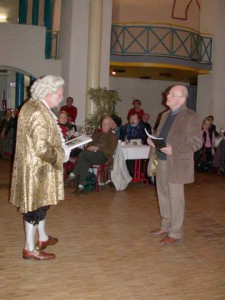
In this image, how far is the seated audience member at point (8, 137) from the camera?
400 inches

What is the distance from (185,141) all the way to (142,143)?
12.6 ft

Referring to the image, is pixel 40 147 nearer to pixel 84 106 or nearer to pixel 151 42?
pixel 84 106

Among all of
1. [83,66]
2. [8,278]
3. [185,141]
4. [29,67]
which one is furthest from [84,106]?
[8,278]

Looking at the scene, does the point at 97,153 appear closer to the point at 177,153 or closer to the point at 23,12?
the point at 177,153

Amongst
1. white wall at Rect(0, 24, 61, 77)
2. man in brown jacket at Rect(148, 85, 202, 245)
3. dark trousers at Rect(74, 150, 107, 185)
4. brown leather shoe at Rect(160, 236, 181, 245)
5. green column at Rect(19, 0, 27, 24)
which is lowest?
brown leather shoe at Rect(160, 236, 181, 245)

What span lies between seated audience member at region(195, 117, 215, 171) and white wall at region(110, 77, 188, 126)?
547 cm

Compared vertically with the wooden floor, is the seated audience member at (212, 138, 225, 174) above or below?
above

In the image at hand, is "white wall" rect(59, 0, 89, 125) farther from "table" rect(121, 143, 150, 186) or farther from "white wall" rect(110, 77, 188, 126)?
"table" rect(121, 143, 150, 186)

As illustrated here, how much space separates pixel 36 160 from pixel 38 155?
0.30 ft

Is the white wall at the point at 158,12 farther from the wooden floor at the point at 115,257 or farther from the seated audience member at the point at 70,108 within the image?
the wooden floor at the point at 115,257

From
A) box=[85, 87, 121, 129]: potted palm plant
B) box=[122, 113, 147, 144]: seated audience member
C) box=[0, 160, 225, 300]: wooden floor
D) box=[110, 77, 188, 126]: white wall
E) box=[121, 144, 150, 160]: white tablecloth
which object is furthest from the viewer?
box=[110, 77, 188, 126]: white wall

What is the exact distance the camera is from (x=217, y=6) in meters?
12.4

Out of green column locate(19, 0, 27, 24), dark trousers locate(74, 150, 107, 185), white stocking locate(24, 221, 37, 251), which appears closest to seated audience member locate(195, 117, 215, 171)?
dark trousers locate(74, 150, 107, 185)

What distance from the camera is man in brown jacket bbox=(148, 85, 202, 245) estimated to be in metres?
3.92
